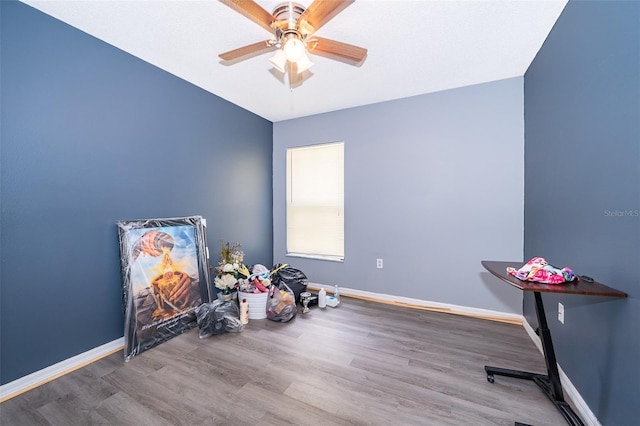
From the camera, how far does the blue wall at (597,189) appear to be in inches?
42.9

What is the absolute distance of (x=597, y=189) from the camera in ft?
4.33

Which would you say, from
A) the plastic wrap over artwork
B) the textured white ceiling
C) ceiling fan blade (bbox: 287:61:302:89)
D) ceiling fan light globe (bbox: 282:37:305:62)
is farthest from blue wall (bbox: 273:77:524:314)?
ceiling fan light globe (bbox: 282:37:305:62)

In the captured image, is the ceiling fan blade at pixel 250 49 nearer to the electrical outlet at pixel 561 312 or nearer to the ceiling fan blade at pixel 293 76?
the ceiling fan blade at pixel 293 76

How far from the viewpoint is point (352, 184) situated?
330 cm

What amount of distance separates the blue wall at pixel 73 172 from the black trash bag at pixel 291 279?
1.28 meters

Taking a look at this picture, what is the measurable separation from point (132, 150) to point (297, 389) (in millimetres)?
2402

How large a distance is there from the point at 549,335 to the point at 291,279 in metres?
2.35

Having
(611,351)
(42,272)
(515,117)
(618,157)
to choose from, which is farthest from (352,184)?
(42,272)

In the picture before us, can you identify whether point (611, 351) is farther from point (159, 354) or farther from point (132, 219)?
point (132, 219)

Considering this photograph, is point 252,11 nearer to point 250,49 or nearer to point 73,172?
point 250,49

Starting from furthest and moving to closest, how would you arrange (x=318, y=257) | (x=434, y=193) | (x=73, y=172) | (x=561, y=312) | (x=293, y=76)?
(x=318, y=257), (x=434, y=193), (x=293, y=76), (x=73, y=172), (x=561, y=312)

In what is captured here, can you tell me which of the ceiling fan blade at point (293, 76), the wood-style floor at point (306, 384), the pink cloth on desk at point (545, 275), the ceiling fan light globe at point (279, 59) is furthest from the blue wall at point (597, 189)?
the ceiling fan blade at point (293, 76)

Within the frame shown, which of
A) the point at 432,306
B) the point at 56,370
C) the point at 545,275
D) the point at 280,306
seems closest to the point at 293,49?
the point at 545,275

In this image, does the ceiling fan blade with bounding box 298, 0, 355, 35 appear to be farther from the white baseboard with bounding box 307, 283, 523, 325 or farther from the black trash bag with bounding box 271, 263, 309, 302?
the white baseboard with bounding box 307, 283, 523, 325
